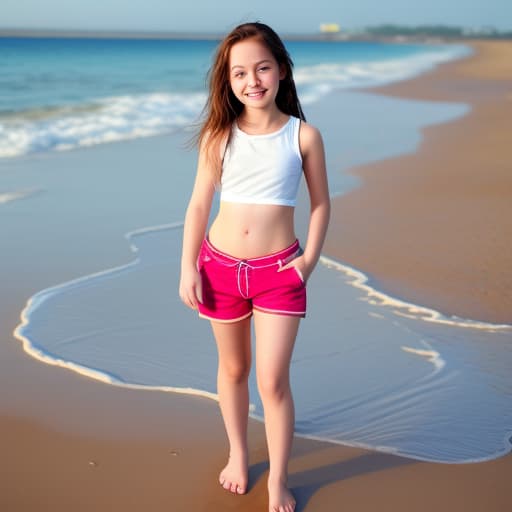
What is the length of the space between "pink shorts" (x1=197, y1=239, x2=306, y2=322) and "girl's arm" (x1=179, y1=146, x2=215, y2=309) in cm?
4

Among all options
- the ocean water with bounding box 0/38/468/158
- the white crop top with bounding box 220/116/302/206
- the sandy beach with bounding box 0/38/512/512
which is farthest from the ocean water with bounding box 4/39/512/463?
the ocean water with bounding box 0/38/468/158

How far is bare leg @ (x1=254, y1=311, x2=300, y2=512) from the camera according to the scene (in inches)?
107

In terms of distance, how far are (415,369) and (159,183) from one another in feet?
15.9

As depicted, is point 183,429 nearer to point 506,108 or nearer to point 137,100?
point 506,108

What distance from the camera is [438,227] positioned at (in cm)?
671

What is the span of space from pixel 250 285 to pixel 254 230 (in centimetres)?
20

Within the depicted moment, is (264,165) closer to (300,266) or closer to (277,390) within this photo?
(300,266)

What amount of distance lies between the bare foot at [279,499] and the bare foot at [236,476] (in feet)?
0.44

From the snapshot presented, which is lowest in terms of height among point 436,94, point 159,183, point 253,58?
point 436,94

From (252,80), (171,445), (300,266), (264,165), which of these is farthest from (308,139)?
(171,445)

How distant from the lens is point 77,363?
157 inches

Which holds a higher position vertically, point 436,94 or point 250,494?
point 250,494

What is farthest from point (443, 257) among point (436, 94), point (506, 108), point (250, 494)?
point (436, 94)

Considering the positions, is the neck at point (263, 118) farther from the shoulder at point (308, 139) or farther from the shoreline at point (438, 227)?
the shoreline at point (438, 227)
